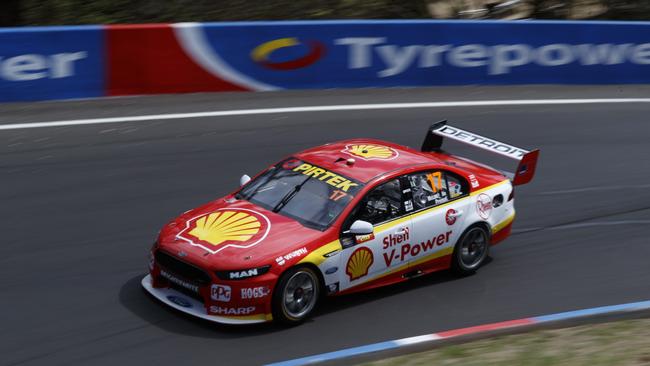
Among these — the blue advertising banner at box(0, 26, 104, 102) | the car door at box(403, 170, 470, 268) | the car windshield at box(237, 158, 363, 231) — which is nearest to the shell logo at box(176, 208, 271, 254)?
the car windshield at box(237, 158, 363, 231)

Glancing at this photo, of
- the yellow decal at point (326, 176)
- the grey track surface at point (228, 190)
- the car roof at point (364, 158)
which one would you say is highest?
the car roof at point (364, 158)

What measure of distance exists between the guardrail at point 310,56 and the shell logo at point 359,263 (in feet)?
24.3

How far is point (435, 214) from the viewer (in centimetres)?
987

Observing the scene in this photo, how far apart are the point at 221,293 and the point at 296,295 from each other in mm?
747

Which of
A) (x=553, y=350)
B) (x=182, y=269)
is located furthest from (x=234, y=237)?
(x=553, y=350)

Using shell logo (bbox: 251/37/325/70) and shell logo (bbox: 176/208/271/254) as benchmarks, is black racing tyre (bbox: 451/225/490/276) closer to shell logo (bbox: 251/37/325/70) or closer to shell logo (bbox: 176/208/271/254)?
shell logo (bbox: 176/208/271/254)

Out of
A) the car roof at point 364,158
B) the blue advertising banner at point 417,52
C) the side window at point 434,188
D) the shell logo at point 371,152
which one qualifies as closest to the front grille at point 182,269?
the car roof at point 364,158

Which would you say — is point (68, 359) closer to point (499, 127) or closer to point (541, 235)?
point (541, 235)

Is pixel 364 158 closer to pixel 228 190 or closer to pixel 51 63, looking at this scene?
pixel 228 190

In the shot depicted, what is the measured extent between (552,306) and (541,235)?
1.95 m

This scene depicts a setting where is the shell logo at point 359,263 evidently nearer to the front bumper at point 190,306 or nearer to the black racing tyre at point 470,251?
the front bumper at point 190,306

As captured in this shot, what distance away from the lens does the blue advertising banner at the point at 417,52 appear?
16016mm

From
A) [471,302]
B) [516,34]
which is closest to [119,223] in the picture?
[471,302]

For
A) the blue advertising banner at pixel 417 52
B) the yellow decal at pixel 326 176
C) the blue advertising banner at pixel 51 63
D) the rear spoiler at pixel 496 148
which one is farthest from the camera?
the blue advertising banner at pixel 417 52
